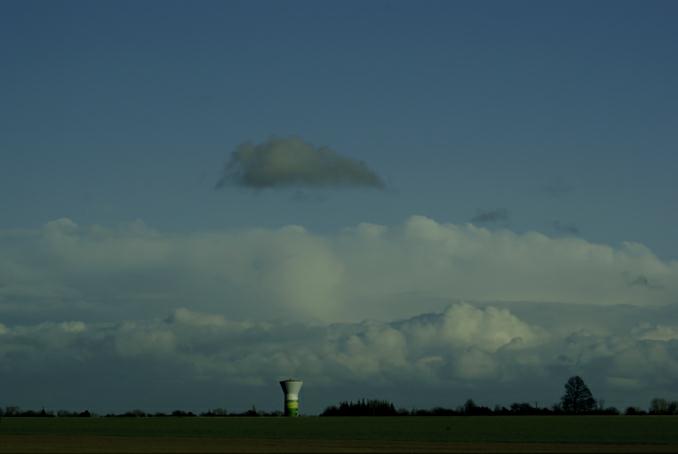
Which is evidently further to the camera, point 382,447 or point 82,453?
point 382,447

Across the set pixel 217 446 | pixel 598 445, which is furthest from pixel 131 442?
pixel 598 445

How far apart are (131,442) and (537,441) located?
32.4 m

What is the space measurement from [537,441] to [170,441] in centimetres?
2986

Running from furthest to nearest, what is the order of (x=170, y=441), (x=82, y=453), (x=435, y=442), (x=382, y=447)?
(x=170, y=441)
(x=435, y=442)
(x=382, y=447)
(x=82, y=453)

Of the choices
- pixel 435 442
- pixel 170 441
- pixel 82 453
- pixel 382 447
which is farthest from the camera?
pixel 170 441

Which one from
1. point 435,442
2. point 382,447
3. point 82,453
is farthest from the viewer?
point 435,442

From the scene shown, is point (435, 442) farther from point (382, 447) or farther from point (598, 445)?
point (598, 445)

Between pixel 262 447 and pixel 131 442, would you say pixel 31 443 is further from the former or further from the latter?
pixel 262 447

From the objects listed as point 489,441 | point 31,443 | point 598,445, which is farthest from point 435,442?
point 31,443

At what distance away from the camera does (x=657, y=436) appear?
287 feet

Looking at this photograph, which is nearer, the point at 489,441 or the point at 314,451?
the point at 314,451

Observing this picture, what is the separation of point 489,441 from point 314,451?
18049mm

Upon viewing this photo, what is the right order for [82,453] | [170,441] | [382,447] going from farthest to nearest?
[170,441] → [382,447] → [82,453]

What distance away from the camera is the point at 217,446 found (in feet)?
247
